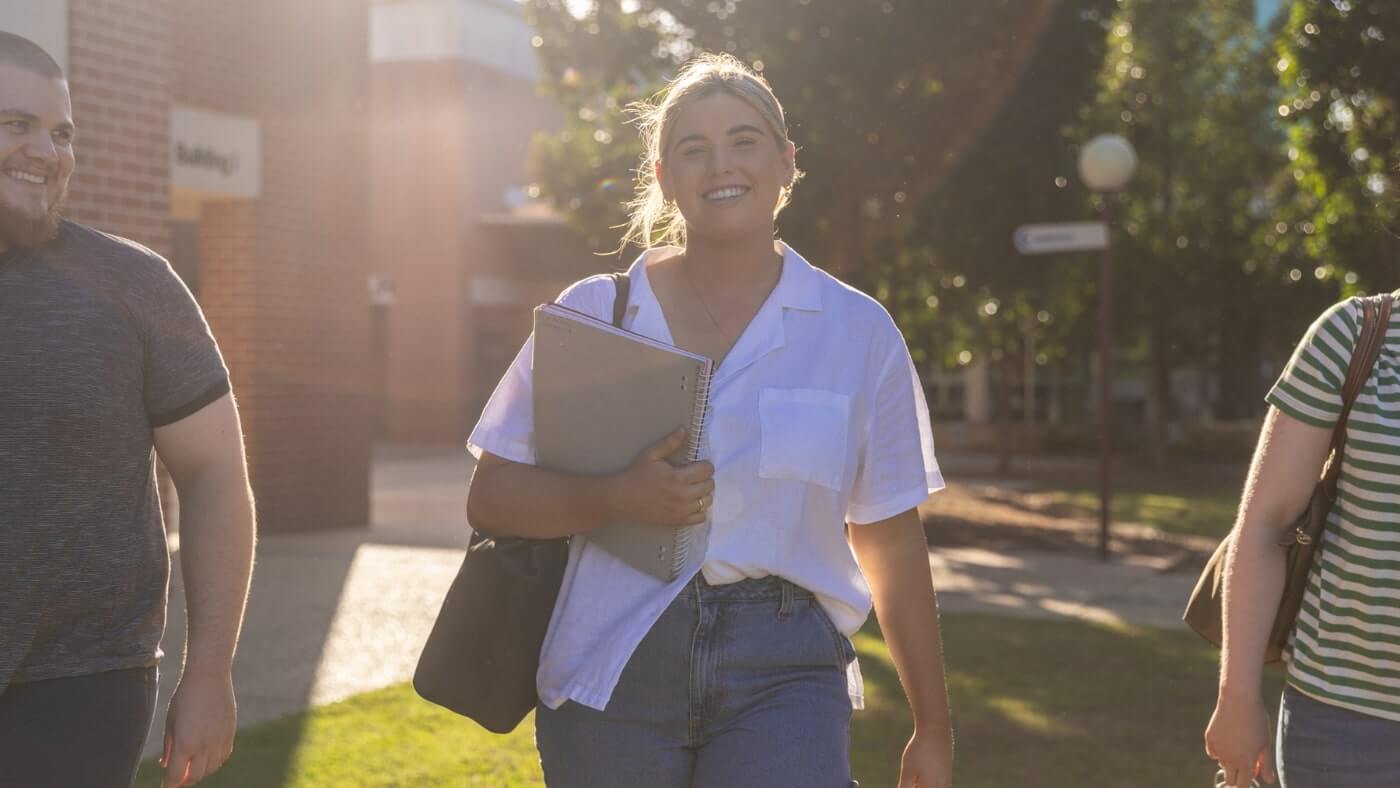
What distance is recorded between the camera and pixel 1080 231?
486 inches

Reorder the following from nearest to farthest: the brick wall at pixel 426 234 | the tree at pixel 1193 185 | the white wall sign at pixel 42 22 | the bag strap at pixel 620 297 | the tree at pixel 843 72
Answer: the bag strap at pixel 620 297 < the white wall sign at pixel 42 22 < the tree at pixel 843 72 < the tree at pixel 1193 185 < the brick wall at pixel 426 234

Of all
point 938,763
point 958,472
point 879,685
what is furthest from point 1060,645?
point 958,472

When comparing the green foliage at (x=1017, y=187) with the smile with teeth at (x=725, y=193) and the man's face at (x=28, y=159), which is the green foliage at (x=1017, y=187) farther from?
the man's face at (x=28, y=159)

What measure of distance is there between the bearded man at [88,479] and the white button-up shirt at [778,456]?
1.77 feet

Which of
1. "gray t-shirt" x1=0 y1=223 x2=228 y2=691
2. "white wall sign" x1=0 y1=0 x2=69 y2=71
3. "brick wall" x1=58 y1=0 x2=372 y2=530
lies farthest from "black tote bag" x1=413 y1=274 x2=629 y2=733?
"brick wall" x1=58 y1=0 x2=372 y2=530

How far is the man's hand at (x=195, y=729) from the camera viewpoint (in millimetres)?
2492

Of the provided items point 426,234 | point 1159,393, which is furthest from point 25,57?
point 426,234

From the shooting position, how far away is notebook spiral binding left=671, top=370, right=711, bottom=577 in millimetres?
2600

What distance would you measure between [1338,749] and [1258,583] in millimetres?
317

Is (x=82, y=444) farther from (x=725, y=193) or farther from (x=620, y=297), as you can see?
(x=725, y=193)

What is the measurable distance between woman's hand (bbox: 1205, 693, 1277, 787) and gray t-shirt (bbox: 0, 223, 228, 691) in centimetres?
188

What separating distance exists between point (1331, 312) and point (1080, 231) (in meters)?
9.83

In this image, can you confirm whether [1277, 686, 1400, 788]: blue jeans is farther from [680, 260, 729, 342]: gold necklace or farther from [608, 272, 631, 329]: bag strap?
[608, 272, 631, 329]: bag strap

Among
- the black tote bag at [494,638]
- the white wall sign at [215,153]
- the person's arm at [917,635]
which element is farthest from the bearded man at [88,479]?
the white wall sign at [215,153]
